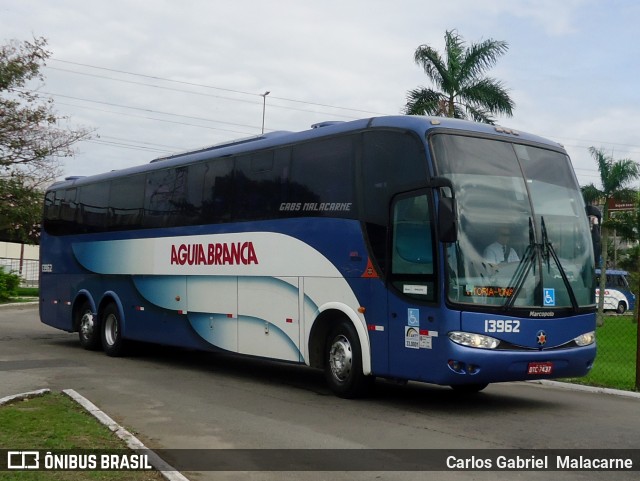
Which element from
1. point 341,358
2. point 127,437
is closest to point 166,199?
point 341,358

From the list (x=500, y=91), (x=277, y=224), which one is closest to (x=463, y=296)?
(x=277, y=224)

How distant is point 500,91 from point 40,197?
18.8m

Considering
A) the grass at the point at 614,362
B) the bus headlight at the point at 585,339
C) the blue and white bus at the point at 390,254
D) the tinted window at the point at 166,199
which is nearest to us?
the blue and white bus at the point at 390,254

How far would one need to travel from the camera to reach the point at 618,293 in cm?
5691

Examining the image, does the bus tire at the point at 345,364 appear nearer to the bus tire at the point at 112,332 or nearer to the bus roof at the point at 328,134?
the bus roof at the point at 328,134

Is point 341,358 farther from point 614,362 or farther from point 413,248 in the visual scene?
point 614,362

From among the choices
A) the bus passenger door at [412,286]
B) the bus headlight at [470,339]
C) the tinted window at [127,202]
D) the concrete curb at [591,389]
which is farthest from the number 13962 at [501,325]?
the tinted window at [127,202]

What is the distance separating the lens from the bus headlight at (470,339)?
10672mm

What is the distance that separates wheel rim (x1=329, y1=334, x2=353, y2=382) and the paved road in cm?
37

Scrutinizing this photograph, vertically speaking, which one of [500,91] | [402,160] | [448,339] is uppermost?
[500,91]

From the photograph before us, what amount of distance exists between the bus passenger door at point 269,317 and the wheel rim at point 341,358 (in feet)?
2.69

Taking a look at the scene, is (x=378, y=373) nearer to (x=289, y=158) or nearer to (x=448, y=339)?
(x=448, y=339)

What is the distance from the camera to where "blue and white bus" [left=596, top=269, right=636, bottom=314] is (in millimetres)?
56469

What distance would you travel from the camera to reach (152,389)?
13406 mm
